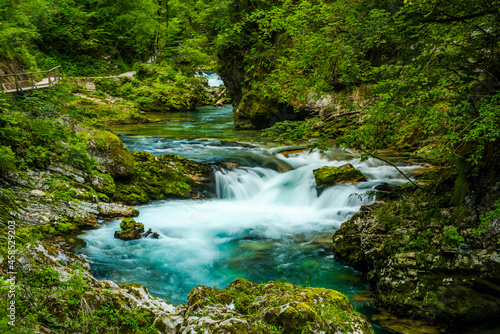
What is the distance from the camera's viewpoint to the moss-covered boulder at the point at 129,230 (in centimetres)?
786

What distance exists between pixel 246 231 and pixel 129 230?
3.14 m

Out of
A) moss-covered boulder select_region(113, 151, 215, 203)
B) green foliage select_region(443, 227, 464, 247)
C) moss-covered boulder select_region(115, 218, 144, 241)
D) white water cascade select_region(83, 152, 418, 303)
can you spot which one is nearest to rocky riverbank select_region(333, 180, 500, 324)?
green foliage select_region(443, 227, 464, 247)

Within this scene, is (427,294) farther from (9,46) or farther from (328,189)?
(9,46)

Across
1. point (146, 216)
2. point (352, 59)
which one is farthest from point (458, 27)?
point (146, 216)

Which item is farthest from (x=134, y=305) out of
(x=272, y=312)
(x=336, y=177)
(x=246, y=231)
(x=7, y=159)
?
(x=336, y=177)

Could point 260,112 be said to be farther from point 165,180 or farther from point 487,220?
point 487,220

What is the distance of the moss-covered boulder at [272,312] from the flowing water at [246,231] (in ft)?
6.88

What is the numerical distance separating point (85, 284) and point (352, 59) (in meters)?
5.71

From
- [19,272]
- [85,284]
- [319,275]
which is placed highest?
[19,272]

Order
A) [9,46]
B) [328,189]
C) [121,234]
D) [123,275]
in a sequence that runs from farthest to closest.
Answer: [9,46]
[328,189]
[121,234]
[123,275]

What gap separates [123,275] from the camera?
21.9 feet

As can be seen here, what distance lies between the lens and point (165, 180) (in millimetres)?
11141

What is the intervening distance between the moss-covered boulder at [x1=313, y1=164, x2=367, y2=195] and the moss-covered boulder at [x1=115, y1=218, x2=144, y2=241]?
5.88 meters

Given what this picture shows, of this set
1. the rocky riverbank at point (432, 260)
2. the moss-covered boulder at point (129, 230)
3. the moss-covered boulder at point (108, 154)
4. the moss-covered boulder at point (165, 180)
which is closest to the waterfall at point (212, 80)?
the moss-covered boulder at point (165, 180)
